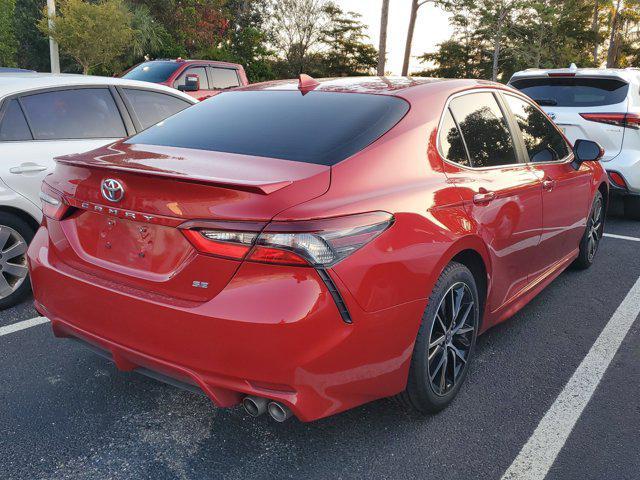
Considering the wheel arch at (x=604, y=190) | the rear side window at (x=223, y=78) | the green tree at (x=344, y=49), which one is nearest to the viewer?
the wheel arch at (x=604, y=190)

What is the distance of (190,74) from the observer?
12.8m

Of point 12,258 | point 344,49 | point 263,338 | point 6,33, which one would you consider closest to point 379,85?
point 263,338

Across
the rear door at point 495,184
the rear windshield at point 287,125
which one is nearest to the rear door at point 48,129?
the rear windshield at point 287,125

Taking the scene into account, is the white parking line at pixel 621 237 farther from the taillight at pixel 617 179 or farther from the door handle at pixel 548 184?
the door handle at pixel 548 184

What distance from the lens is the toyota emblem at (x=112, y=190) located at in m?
2.48

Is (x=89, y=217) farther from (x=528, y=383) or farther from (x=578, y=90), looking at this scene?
(x=578, y=90)

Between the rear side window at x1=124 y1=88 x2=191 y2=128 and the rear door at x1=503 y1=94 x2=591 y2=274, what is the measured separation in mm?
2909

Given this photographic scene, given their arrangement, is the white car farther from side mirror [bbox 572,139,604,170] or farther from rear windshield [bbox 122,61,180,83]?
rear windshield [bbox 122,61,180,83]

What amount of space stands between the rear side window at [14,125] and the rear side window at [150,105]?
0.97 metres

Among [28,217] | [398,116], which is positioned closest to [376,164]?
[398,116]

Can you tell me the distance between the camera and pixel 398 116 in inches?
114

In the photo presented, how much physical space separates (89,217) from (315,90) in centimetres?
135

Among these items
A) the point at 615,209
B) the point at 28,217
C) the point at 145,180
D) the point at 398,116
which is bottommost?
the point at 615,209

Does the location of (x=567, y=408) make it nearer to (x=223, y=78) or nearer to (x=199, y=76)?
(x=199, y=76)
